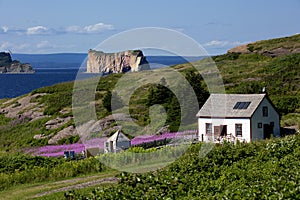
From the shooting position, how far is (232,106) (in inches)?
1367

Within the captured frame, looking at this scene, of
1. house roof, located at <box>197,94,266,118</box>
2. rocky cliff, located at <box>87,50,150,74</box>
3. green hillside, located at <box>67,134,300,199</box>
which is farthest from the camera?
rocky cliff, located at <box>87,50,150,74</box>

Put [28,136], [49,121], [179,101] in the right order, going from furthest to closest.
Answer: [49,121], [28,136], [179,101]

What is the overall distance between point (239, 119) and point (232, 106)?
120cm

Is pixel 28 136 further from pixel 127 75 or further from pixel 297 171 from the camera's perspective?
pixel 297 171

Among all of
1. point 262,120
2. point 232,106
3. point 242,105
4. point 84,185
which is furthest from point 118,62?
point 84,185

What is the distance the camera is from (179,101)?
44.0 m

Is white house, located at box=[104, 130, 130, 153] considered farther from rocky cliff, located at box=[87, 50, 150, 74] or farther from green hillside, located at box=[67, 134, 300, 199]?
rocky cliff, located at box=[87, 50, 150, 74]

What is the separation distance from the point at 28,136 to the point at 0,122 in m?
9.26

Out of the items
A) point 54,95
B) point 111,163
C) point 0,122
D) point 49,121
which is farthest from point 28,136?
point 111,163

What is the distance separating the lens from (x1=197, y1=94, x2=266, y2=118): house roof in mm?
33969

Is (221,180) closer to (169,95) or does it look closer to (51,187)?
(51,187)

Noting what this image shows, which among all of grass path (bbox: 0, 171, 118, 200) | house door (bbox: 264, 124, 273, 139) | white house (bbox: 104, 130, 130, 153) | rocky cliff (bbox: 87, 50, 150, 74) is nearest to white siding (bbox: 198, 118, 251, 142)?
house door (bbox: 264, 124, 273, 139)

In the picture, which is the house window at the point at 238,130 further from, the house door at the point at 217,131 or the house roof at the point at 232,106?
the house door at the point at 217,131

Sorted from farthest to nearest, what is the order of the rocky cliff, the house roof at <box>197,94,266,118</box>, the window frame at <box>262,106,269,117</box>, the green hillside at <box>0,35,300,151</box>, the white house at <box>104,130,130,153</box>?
the rocky cliff < the green hillside at <box>0,35,300,151</box> < the window frame at <box>262,106,269,117</box> < the house roof at <box>197,94,266,118</box> < the white house at <box>104,130,130,153</box>
